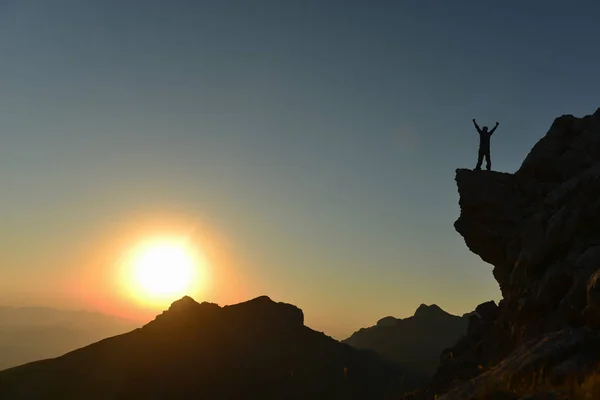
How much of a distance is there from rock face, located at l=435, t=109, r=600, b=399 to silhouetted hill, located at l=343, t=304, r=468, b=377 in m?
73.0

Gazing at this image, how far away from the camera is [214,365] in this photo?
78.0m

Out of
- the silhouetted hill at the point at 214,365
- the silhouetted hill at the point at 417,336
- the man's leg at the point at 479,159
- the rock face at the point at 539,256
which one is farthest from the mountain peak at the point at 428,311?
the man's leg at the point at 479,159

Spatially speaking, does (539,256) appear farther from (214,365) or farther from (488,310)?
(214,365)

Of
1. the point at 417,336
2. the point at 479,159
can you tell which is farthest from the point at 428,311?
the point at 479,159

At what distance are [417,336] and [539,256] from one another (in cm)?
10965

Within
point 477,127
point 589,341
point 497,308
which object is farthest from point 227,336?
point 589,341

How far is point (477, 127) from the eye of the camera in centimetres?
3541

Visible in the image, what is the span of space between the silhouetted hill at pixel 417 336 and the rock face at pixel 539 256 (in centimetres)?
7300

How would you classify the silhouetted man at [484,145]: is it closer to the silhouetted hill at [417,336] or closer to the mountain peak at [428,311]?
the silhouetted hill at [417,336]

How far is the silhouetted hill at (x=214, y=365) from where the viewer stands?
223ft

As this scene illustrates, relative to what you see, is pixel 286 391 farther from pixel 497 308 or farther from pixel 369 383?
pixel 497 308

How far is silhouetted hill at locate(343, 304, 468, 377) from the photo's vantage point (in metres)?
116

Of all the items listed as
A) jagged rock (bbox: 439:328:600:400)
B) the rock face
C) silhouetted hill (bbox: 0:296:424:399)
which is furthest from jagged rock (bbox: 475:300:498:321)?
silhouetted hill (bbox: 0:296:424:399)

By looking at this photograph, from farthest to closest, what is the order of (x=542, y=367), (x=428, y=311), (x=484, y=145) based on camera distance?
(x=428, y=311) < (x=484, y=145) < (x=542, y=367)
